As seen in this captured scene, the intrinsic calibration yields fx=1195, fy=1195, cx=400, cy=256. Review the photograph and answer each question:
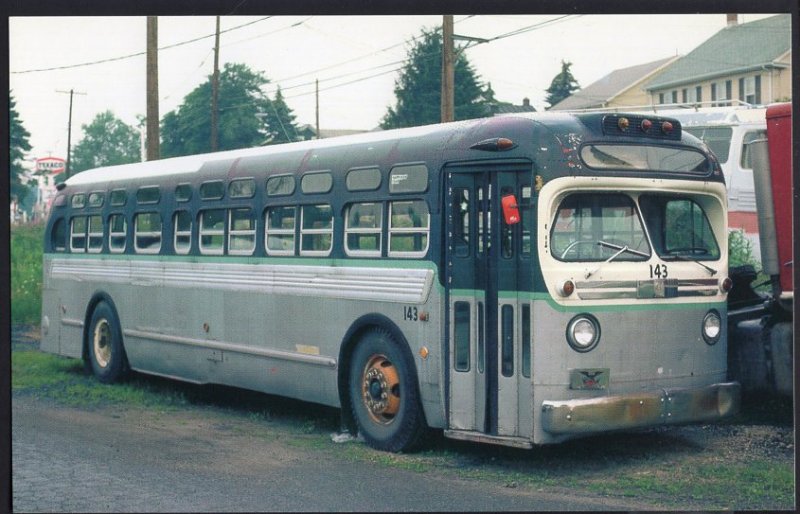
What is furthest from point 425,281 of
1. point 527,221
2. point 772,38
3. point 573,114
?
point 772,38

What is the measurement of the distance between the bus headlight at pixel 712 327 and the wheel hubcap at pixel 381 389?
261 centimetres

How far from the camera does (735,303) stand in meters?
11.0

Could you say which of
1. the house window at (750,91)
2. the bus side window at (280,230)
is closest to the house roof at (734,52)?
the house window at (750,91)

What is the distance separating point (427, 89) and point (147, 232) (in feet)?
23.1

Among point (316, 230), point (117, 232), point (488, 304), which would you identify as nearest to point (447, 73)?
point (117, 232)

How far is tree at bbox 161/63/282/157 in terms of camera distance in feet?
53.8

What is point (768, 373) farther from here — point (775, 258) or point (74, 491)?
point (74, 491)

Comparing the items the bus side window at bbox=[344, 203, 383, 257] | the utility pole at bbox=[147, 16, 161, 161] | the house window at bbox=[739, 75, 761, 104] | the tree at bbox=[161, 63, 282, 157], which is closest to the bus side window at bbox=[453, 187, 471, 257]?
the bus side window at bbox=[344, 203, 383, 257]

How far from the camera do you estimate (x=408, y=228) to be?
33.4 feet

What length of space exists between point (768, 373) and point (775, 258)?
3.34ft

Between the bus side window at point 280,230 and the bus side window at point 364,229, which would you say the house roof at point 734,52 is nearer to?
the bus side window at point 364,229

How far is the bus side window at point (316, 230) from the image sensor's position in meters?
11.1

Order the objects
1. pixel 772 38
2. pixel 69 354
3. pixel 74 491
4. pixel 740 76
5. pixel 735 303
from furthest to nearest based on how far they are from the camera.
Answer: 1. pixel 740 76
2. pixel 69 354
3. pixel 772 38
4. pixel 735 303
5. pixel 74 491

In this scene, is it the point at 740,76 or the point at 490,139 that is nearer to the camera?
the point at 490,139
